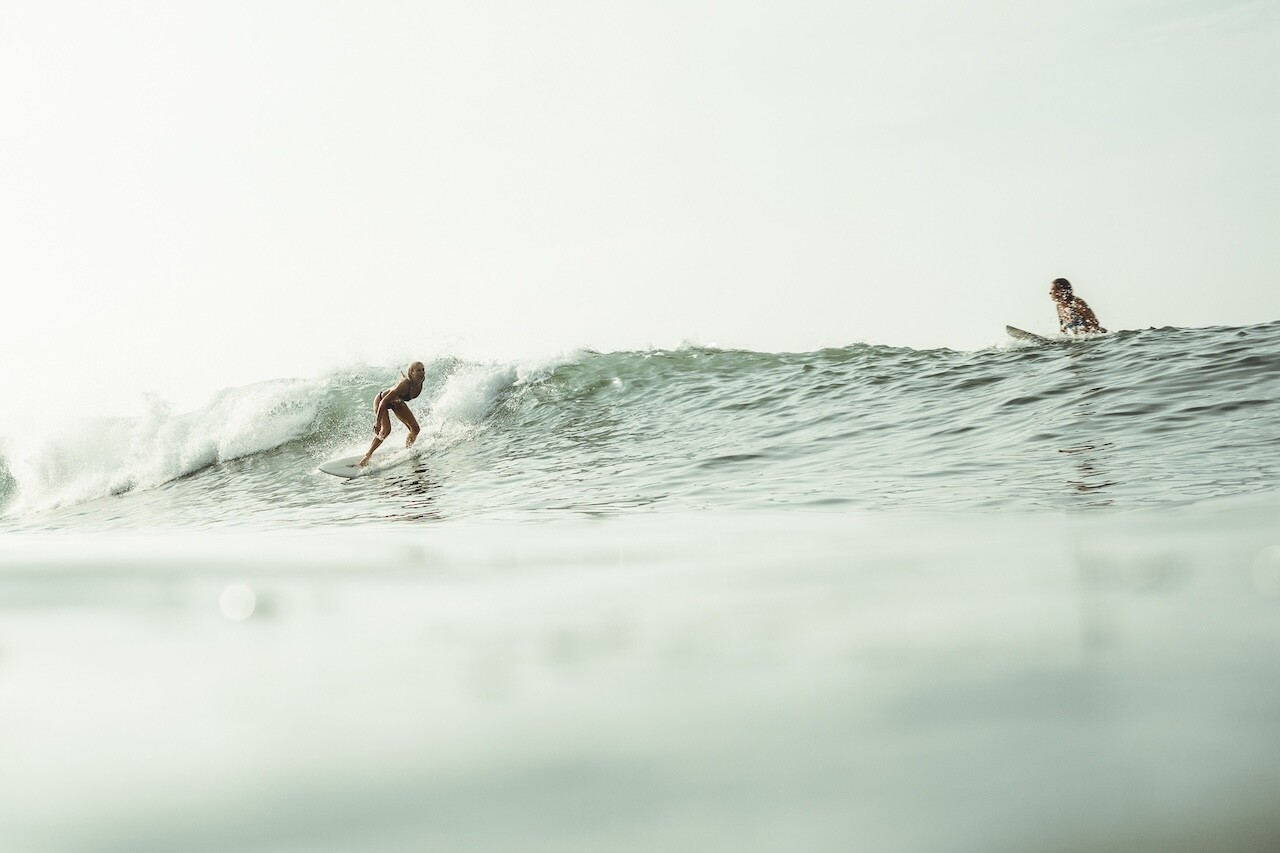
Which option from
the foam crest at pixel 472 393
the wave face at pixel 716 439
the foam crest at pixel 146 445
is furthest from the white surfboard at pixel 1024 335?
the foam crest at pixel 146 445

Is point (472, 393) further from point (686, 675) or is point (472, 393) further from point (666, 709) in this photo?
point (666, 709)

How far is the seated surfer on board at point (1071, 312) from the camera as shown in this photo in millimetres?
11742

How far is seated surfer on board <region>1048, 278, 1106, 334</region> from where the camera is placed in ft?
38.5

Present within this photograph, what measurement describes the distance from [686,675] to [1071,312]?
38.6 feet

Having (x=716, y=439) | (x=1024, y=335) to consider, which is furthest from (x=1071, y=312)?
(x=716, y=439)

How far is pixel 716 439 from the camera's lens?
329 inches

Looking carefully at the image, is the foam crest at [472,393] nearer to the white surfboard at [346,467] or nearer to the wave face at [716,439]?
the wave face at [716,439]

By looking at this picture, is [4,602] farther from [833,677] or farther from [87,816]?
[833,677]

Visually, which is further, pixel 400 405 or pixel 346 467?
pixel 400 405

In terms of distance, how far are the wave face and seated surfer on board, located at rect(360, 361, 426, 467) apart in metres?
0.38

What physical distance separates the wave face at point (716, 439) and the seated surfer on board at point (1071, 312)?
0.66m

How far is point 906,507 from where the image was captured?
13.7 feet

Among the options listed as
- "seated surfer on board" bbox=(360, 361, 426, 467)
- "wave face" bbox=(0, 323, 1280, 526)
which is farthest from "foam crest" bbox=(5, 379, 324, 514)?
"seated surfer on board" bbox=(360, 361, 426, 467)

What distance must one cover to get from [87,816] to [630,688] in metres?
0.77
